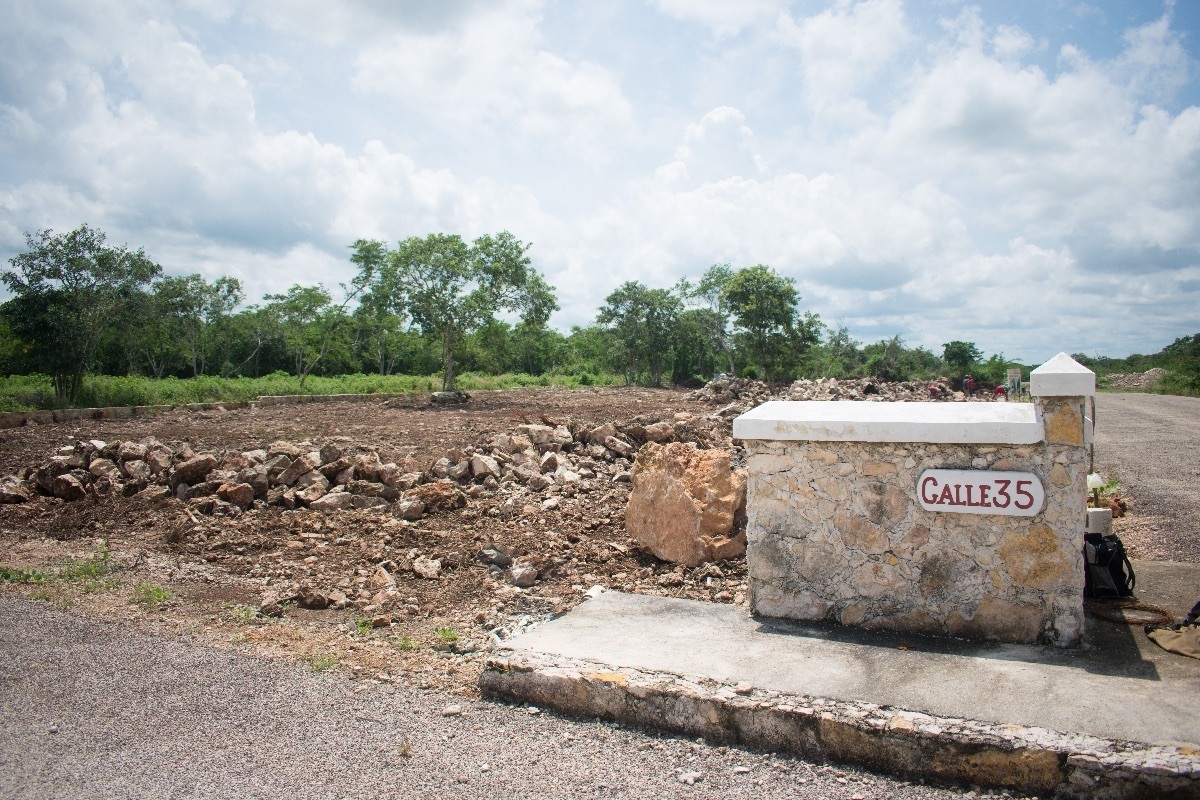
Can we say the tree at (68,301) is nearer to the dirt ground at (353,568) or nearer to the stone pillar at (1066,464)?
the dirt ground at (353,568)

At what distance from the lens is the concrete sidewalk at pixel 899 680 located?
333 cm

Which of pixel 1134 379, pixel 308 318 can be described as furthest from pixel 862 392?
pixel 1134 379

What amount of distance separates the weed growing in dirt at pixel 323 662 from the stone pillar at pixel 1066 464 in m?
4.60

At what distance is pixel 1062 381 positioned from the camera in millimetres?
4125

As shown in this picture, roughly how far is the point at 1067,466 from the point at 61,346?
1000 inches

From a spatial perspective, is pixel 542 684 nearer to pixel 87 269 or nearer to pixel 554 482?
pixel 554 482

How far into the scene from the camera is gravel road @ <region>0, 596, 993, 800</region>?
342 cm

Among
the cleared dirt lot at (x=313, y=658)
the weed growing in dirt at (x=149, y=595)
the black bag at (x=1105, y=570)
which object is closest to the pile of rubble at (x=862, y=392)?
the cleared dirt lot at (x=313, y=658)

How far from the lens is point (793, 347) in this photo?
45.1 meters

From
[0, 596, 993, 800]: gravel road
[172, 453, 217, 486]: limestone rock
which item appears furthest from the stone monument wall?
[172, 453, 217, 486]: limestone rock

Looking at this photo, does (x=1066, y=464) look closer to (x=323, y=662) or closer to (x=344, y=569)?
(x=323, y=662)

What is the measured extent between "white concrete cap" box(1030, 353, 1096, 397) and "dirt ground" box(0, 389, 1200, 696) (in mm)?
2747

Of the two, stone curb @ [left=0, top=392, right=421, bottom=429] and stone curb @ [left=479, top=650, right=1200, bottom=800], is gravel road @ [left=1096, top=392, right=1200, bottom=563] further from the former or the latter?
stone curb @ [left=0, top=392, right=421, bottom=429]

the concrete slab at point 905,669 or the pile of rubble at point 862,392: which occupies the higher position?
the pile of rubble at point 862,392
